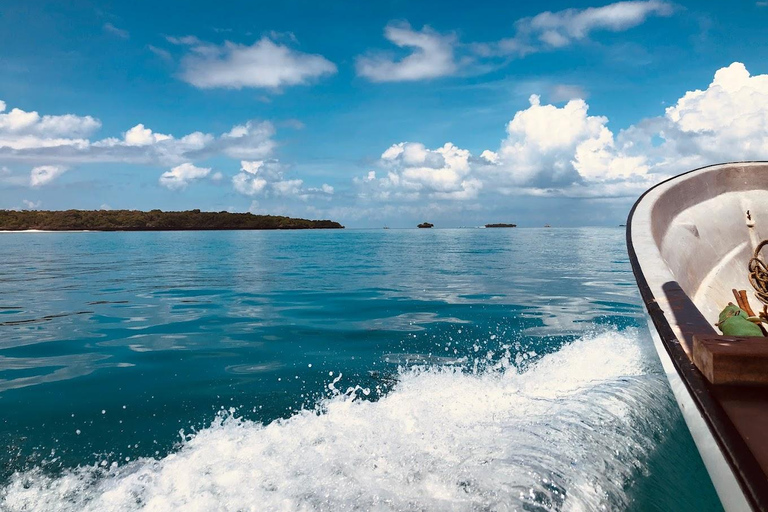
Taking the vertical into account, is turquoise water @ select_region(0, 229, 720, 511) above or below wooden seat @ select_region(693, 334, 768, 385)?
below

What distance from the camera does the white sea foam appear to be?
2.73 meters

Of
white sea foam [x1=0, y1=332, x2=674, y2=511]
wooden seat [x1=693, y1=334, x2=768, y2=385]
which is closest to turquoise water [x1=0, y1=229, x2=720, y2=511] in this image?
white sea foam [x1=0, y1=332, x2=674, y2=511]

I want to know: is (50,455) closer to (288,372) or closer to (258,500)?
(258,500)

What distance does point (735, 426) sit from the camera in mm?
1729

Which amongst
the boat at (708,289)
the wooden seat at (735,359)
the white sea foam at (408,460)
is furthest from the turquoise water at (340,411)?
the wooden seat at (735,359)

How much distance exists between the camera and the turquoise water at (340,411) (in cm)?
285

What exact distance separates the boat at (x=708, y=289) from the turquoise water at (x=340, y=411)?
0.82 meters

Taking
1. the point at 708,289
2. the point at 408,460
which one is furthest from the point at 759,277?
the point at 408,460

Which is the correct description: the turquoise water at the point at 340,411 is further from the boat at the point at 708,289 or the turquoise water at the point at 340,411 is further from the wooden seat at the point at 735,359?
the wooden seat at the point at 735,359

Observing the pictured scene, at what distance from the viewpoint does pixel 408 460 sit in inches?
121

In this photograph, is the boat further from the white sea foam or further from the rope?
the white sea foam

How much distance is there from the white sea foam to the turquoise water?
1 centimetres

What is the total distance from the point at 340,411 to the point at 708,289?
591cm

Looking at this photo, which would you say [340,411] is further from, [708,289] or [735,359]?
[708,289]
